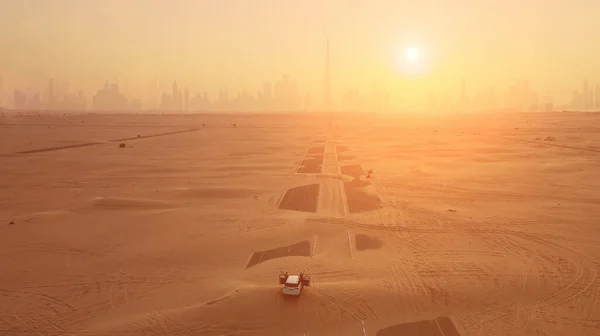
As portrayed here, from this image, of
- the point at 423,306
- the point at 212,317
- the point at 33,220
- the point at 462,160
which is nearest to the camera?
the point at 212,317

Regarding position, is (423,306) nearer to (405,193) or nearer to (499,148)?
(405,193)

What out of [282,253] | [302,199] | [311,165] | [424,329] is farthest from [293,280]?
[311,165]

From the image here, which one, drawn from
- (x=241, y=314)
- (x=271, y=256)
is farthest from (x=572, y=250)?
(x=241, y=314)

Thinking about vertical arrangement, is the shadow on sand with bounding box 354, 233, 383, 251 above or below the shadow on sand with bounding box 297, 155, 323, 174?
below

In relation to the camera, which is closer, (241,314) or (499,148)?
(241,314)

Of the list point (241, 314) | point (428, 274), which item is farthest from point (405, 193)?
point (241, 314)

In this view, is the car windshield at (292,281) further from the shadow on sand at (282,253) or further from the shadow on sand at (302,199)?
the shadow on sand at (302,199)

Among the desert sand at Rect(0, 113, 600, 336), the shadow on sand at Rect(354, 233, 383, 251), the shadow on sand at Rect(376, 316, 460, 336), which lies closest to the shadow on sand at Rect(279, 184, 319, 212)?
the desert sand at Rect(0, 113, 600, 336)

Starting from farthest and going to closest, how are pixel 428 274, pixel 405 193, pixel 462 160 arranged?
pixel 462 160 < pixel 405 193 < pixel 428 274

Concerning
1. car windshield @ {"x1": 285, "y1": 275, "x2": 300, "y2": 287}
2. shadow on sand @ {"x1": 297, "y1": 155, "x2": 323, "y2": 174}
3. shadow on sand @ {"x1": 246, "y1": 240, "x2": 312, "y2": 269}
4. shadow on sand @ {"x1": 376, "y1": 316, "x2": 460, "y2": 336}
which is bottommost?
shadow on sand @ {"x1": 376, "y1": 316, "x2": 460, "y2": 336}

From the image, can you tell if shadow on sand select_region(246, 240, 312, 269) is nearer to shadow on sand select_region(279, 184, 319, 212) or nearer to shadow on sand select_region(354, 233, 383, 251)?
shadow on sand select_region(354, 233, 383, 251)
